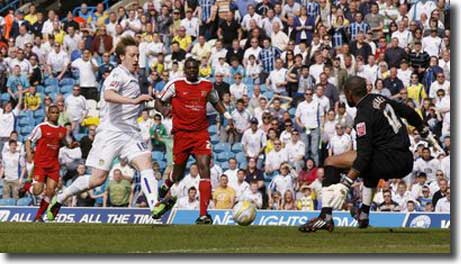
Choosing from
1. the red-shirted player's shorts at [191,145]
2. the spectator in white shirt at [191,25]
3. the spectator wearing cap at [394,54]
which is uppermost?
the spectator in white shirt at [191,25]

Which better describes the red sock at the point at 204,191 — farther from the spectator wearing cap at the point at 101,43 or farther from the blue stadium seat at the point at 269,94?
the spectator wearing cap at the point at 101,43

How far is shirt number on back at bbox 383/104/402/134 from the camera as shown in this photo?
1251 centimetres

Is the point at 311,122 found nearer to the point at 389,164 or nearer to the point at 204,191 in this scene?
the point at 204,191

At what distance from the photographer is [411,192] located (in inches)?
750

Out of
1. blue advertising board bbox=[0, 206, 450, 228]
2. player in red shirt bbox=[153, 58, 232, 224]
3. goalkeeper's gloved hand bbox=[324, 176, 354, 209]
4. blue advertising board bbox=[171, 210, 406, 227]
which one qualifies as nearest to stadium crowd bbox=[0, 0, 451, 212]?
blue advertising board bbox=[0, 206, 450, 228]

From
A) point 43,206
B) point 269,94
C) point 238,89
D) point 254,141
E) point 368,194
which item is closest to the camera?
point 368,194

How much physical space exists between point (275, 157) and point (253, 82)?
6.88 ft

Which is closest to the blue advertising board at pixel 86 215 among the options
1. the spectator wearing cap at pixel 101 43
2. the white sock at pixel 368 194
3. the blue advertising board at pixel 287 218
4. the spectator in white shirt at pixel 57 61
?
the blue advertising board at pixel 287 218

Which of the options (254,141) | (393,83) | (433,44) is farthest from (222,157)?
(433,44)

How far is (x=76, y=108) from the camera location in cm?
2292

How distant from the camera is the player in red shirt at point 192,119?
568 inches

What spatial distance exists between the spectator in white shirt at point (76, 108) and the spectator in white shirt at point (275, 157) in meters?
3.45

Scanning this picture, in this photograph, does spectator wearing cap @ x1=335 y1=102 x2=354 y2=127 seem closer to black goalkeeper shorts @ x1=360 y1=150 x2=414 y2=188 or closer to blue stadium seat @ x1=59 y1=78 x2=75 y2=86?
blue stadium seat @ x1=59 y1=78 x2=75 y2=86

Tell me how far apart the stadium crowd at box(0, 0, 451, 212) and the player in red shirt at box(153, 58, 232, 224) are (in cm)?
436
